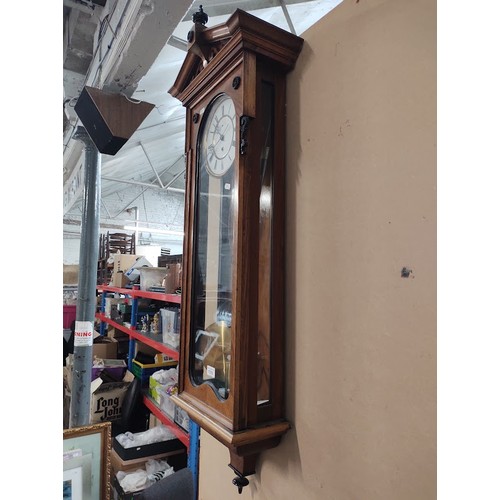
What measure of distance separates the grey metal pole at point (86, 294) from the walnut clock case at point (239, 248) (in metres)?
1.31

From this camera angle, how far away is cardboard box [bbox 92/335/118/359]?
3637 millimetres

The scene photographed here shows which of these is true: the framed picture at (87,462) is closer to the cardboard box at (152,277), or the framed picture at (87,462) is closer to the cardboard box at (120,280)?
the cardboard box at (152,277)

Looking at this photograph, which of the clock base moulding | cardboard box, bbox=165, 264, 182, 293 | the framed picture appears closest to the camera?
the clock base moulding

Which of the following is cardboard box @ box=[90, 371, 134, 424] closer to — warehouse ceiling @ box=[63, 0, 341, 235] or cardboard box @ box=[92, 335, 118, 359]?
cardboard box @ box=[92, 335, 118, 359]

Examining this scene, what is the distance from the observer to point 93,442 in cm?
130

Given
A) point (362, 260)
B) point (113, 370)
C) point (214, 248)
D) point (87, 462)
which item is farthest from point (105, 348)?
point (362, 260)

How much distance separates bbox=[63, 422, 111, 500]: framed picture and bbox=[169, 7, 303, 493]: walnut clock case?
0.46 metres

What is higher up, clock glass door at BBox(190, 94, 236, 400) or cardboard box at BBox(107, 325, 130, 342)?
clock glass door at BBox(190, 94, 236, 400)

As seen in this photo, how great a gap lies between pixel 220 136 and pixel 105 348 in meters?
3.22

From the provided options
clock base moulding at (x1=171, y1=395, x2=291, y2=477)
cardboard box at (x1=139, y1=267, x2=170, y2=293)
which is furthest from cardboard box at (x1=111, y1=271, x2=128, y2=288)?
clock base moulding at (x1=171, y1=395, x2=291, y2=477)

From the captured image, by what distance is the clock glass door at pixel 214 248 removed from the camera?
1.02 meters

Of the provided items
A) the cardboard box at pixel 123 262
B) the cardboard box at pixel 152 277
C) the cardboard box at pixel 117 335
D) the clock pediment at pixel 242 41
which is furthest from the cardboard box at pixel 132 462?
the cardboard box at pixel 123 262
